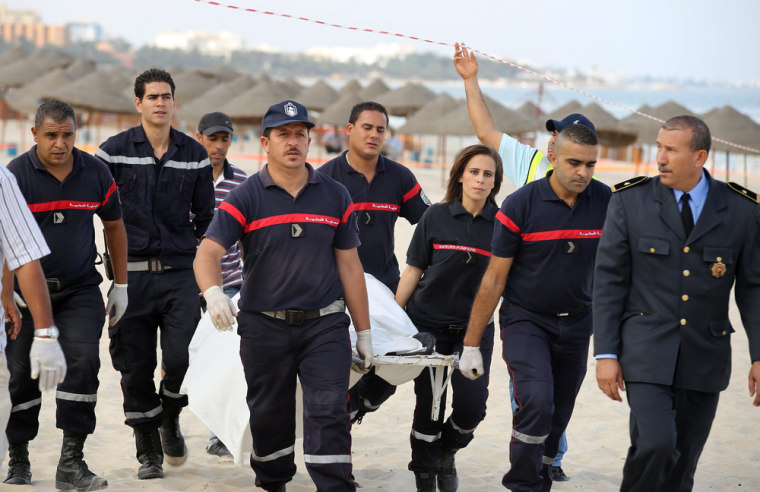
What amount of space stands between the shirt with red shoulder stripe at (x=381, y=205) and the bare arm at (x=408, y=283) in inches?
13.2

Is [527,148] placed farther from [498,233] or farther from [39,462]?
[39,462]

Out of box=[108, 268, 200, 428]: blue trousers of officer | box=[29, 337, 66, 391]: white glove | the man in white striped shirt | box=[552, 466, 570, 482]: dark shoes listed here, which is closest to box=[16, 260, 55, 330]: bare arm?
the man in white striped shirt

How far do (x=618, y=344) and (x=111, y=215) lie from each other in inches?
109

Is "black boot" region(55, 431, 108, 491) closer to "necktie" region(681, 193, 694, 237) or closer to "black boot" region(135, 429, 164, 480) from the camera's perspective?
"black boot" region(135, 429, 164, 480)

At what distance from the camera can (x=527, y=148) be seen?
597cm

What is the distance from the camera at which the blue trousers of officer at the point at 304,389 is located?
177 inches

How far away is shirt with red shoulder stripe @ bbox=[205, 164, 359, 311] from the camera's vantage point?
4570mm

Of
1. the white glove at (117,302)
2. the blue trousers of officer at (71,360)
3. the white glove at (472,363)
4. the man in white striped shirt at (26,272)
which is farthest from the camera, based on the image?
the white glove at (117,302)

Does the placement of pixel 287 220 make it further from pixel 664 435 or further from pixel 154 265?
pixel 664 435

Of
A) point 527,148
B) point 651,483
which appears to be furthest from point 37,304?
point 527,148

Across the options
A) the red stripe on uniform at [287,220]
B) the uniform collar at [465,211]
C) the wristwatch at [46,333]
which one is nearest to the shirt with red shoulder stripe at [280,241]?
the red stripe on uniform at [287,220]

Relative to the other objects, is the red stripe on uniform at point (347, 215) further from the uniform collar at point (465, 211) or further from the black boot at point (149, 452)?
the black boot at point (149, 452)

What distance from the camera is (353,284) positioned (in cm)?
477

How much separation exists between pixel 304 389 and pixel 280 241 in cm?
71
